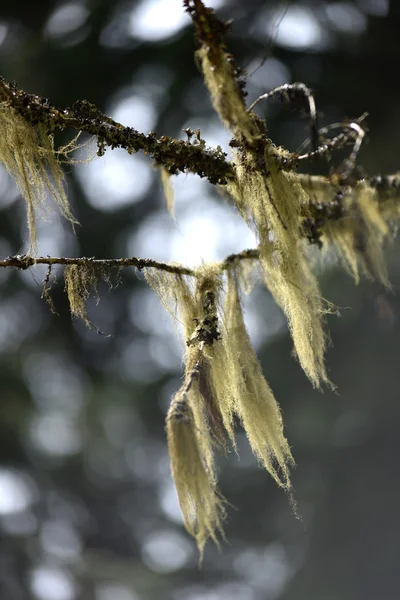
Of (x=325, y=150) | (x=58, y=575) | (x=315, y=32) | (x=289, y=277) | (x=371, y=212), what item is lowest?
(x=289, y=277)

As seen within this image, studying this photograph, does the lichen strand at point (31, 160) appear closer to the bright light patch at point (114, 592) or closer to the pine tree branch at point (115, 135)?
the pine tree branch at point (115, 135)

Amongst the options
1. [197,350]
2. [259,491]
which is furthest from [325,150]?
[259,491]

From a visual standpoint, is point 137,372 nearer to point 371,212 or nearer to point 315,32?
point 315,32

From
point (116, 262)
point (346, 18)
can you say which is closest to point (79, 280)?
point (116, 262)

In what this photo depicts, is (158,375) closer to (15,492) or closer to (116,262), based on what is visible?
(15,492)

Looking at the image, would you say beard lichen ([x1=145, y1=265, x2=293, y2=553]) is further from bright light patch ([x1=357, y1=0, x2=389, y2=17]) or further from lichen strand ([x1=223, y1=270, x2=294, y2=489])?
bright light patch ([x1=357, y1=0, x2=389, y2=17])

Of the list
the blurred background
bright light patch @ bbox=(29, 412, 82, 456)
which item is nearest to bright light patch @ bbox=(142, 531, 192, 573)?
the blurred background
